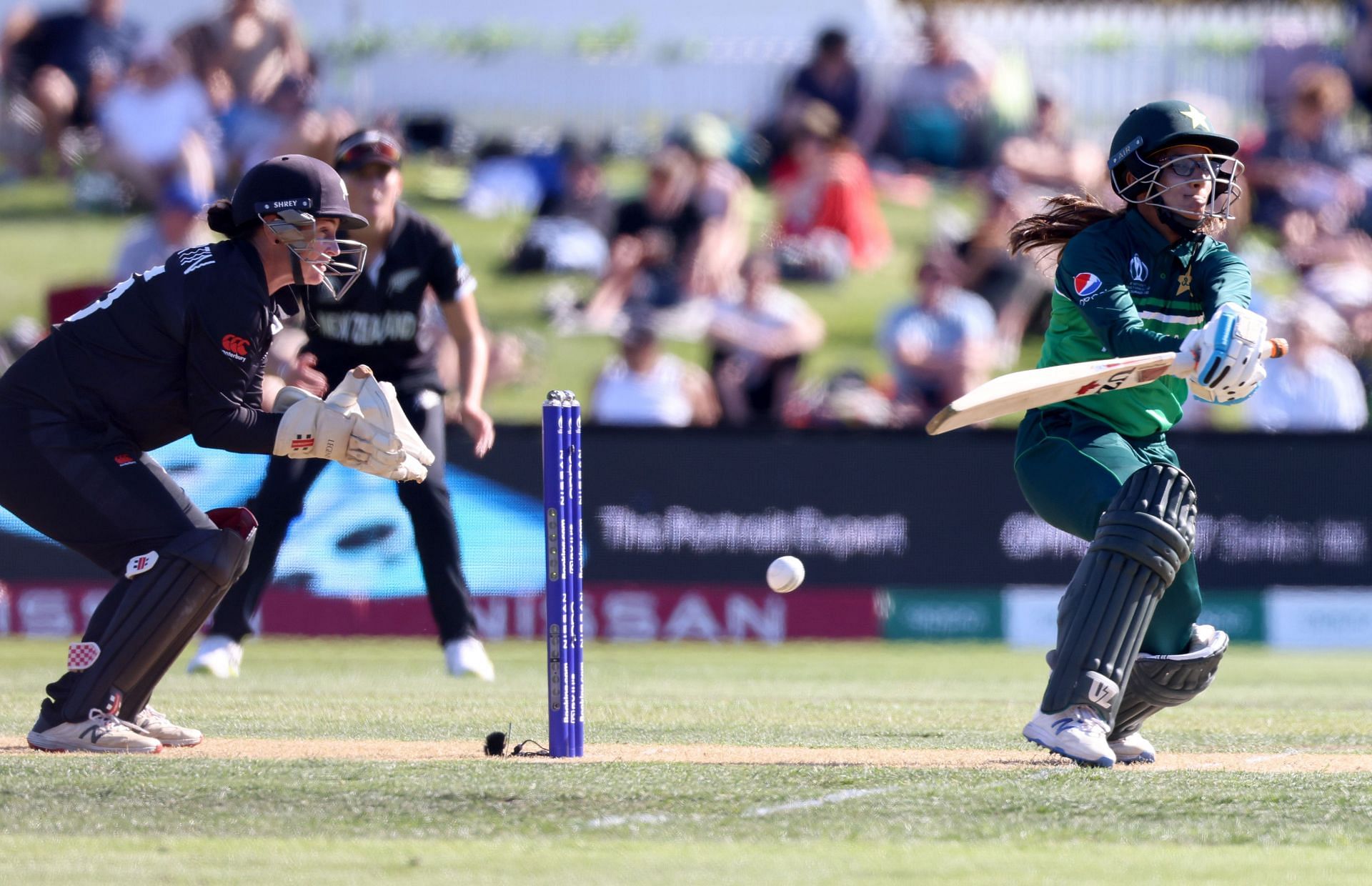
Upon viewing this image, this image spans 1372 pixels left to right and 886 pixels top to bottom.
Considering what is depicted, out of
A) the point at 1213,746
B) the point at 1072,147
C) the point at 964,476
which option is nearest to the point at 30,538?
the point at 964,476

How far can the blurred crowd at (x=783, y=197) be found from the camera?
13070 millimetres

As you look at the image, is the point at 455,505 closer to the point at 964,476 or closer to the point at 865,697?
the point at 964,476

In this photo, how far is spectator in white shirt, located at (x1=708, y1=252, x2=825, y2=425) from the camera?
522 inches

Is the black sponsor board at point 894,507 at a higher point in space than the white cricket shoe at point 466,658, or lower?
higher

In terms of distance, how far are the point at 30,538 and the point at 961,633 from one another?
5.69 metres

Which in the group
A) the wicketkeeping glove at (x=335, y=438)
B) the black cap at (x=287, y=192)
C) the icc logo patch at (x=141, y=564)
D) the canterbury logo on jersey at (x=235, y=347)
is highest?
the black cap at (x=287, y=192)

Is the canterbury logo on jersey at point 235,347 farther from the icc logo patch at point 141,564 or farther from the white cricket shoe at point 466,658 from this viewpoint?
the white cricket shoe at point 466,658

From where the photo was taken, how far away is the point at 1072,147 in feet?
54.4

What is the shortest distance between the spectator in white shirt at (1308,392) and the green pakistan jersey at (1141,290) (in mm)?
7787

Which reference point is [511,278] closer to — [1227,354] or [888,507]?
[888,507]

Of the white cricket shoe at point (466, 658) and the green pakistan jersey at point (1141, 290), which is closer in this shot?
the green pakistan jersey at point (1141, 290)

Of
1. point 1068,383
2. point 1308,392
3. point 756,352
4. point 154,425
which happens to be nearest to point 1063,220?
point 1068,383

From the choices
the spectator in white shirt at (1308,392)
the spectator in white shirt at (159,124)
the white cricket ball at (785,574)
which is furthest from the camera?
the spectator in white shirt at (159,124)

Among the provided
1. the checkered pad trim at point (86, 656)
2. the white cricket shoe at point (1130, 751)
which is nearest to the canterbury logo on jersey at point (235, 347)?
the checkered pad trim at point (86, 656)
